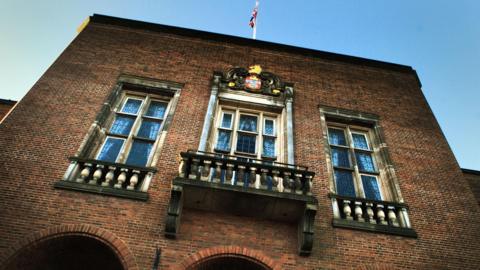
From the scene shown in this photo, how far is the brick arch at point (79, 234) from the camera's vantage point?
7.06 meters

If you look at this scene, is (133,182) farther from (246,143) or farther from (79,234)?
(246,143)

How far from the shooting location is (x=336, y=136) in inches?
451

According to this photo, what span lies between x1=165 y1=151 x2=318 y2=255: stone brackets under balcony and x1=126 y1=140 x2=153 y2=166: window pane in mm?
1858

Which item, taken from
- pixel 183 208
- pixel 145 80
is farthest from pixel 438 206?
pixel 145 80

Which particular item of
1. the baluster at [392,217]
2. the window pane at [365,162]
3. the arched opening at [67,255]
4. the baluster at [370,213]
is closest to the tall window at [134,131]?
the arched opening at [67,255]

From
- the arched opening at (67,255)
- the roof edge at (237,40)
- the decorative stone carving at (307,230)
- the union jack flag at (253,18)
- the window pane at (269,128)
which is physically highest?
the union jack flag at (253,18)

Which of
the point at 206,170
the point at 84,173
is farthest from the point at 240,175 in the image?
the point at 84,173

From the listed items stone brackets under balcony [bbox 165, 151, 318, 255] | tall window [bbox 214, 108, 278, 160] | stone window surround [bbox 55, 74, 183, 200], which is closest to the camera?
stone brackets under balcony [bbox 165, 151, 318, 255]

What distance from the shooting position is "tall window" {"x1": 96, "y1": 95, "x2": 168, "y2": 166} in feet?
31.5

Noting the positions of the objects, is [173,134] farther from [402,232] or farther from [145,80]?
[402,232]

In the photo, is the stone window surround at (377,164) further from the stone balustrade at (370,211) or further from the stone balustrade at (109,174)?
the stone balustrade at (109,174)

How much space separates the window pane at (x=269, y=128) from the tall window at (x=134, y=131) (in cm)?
329

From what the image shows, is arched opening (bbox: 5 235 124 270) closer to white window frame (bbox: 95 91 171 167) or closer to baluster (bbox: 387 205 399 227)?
white window frame (bbox: 95 91 171 167)

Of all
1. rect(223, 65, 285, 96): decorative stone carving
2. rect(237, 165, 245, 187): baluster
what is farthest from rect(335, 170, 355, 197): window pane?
rect(223, 65, 285, 96): decorative stone carving
